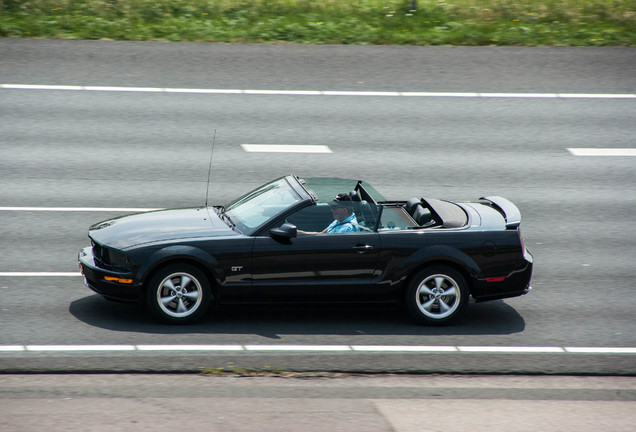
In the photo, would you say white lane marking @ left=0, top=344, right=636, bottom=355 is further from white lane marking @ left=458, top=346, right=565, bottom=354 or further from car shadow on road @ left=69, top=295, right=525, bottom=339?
car shadow on road @ left=69, top=295, right=525, bottom=339

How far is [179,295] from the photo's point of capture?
9.01m

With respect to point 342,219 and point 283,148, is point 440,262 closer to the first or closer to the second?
point 342,219

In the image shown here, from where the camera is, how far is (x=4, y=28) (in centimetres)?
1922

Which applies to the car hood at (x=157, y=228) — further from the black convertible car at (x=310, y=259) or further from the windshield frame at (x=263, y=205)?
the windshield frame at (x=263, y=205)

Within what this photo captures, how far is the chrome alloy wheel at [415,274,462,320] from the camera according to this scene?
9305mm

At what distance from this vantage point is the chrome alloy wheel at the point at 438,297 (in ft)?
30.5

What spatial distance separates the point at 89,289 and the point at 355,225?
123 inches

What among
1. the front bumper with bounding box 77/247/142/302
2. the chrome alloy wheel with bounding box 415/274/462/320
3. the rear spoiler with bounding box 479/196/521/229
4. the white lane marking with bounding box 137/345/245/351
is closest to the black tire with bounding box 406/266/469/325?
the chrome alloy wheel with bounding box 415/274/462/320

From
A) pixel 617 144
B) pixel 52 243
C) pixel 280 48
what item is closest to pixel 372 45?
pixel 280 48

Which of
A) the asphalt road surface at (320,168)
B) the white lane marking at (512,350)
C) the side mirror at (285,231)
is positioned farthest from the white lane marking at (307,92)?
the white lane marking at (512,350)

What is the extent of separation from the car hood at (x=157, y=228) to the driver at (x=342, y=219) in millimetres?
1011

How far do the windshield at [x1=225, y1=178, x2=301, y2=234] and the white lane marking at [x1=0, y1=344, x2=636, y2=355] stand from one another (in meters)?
1.31

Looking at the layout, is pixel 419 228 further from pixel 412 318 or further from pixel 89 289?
pixel 89 289

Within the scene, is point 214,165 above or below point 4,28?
below
